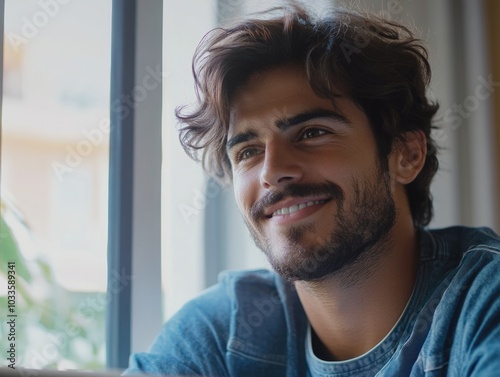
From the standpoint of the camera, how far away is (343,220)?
3.31ft

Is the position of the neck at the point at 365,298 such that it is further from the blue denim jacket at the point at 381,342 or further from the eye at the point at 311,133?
the eye at the point at 311,133

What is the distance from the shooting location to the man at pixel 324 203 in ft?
3.30

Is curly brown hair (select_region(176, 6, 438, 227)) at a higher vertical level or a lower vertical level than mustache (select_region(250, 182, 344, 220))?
higher

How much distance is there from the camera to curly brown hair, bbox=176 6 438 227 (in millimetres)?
1068

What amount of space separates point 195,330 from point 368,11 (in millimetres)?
694

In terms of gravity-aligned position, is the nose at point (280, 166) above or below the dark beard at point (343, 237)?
above

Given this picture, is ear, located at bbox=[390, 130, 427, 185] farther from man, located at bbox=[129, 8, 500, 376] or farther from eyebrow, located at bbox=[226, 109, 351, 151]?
eyebrow, located at bbox=[226, 109, 351, 151]

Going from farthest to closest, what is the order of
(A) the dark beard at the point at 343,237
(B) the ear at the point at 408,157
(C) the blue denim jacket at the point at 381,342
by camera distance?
(B) the ear at the point at 408,157, (A) the dark beard at the point at 343,237, (C) the blue denim jacket at the point at 381,342

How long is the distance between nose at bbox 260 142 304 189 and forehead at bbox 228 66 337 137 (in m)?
0.06

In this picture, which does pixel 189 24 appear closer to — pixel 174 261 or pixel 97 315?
pixel 174 261

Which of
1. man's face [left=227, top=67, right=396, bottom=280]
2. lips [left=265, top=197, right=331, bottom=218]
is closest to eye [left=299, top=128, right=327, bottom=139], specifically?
man's face [left=227, top=67, right=396, bottom=280]

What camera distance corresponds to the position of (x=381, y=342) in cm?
99

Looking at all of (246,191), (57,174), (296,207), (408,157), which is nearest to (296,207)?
(296,207)

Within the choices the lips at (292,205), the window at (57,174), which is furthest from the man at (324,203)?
the window at (57,174)
